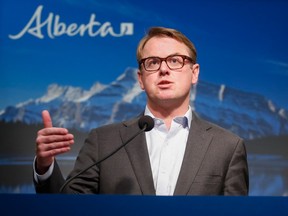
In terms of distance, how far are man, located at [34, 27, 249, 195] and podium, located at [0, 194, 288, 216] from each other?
515 mm

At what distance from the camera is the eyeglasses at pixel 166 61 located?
187 centimetres

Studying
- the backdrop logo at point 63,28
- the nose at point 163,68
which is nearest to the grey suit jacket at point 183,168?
the nose at point 163,68

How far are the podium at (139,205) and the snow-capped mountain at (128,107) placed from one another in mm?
1754

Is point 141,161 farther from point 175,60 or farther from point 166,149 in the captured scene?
point 175,60

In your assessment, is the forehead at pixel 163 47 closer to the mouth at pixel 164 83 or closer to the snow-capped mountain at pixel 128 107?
the mouth at pixel 164 83

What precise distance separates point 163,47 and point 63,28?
1152mm

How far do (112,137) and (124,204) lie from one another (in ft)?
2.83

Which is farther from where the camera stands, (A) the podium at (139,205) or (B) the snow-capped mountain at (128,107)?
(B) the snow-capped mountain at (128,107)

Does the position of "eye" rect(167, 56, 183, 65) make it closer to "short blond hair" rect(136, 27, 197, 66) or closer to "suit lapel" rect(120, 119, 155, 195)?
"short blond hair" rect(136, 27, 197, 66)

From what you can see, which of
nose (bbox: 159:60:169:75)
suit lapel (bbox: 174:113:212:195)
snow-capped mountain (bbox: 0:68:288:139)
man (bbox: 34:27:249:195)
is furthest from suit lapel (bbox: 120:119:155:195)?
snow-capped mountain (bbox: 0:68:288:139)

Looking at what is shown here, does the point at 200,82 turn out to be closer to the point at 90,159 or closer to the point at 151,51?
the point at 151,51

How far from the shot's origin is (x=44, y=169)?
156 centimetres

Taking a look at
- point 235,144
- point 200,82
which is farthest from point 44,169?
point 200,82

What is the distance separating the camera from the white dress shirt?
1760mm
